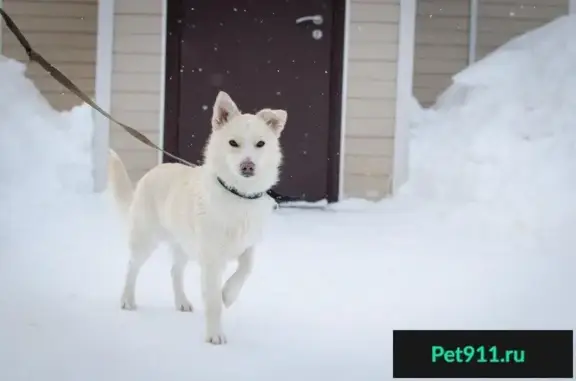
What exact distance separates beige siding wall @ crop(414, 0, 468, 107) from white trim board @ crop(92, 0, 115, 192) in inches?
77.4

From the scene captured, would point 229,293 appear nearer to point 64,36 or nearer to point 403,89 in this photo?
point 403,89

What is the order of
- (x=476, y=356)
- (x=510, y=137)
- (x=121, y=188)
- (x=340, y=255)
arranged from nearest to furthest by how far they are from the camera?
(x=476, y=356) < (x=121, y=188) < (x=340, y=255) < (x=510, y=137)

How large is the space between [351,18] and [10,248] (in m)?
2.22

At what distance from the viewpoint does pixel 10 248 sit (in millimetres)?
2062

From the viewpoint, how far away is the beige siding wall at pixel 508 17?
14.3 feet

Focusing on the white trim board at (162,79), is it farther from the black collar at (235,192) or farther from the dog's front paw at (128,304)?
the black collar at (235,192)

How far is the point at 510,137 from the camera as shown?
3332 mm

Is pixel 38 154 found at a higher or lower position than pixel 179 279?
higher

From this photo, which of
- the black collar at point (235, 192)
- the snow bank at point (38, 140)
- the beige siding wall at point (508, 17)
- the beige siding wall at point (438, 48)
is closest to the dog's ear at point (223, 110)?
the black collar at point (235, 192)

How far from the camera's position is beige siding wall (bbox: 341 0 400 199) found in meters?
3.57

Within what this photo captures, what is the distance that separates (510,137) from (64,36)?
247 centimetres

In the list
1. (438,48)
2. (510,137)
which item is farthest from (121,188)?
(438,48)

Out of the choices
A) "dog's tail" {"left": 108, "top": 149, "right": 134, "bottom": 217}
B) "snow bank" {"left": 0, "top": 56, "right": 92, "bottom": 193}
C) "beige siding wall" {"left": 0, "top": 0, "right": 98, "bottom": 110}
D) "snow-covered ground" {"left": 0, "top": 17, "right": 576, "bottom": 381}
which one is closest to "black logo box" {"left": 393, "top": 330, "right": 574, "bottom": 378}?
"snow-covered ground" {"left": 0, "top": 17, "right": 576, "bottom": 381}

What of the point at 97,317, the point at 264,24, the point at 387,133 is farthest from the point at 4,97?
the point at 97,317
